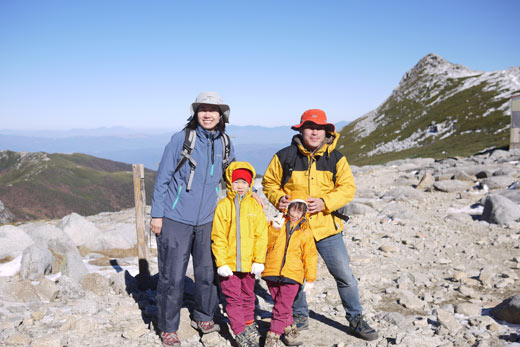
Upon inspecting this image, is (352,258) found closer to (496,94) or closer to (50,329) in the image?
(50,329)

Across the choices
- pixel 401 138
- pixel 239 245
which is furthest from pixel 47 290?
pixel 401 138

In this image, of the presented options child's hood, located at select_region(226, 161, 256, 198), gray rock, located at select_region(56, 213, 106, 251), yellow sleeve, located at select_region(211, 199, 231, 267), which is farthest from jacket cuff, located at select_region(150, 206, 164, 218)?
gray rock, located at select_region(56, 213, 106, 251)

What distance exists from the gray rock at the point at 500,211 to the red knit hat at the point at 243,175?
10.1m

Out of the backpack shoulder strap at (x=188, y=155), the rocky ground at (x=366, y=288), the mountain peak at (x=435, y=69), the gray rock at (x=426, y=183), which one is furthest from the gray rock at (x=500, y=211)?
the mountain peak at (x=435, y=69)

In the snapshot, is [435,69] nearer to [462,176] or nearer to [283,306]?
[462,176]

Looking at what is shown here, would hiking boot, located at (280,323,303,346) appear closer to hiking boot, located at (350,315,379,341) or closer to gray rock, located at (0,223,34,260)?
hiking boot, located at (350,315,379,341)

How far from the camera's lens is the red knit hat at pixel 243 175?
5059mm

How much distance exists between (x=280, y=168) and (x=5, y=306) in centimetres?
511

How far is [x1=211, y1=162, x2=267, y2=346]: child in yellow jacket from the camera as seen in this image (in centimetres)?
489

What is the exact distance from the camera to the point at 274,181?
5391mm

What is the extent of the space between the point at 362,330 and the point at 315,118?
3023 mm

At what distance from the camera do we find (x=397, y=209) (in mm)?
14320

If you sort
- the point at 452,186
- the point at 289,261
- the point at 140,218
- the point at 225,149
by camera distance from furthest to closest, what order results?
the point at 452,186, the point at 140,218, the point at 225,149, the point at 289,261

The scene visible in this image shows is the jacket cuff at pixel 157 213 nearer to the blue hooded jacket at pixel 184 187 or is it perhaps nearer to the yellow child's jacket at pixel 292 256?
the blue hooded jacket at pixel 184 187
